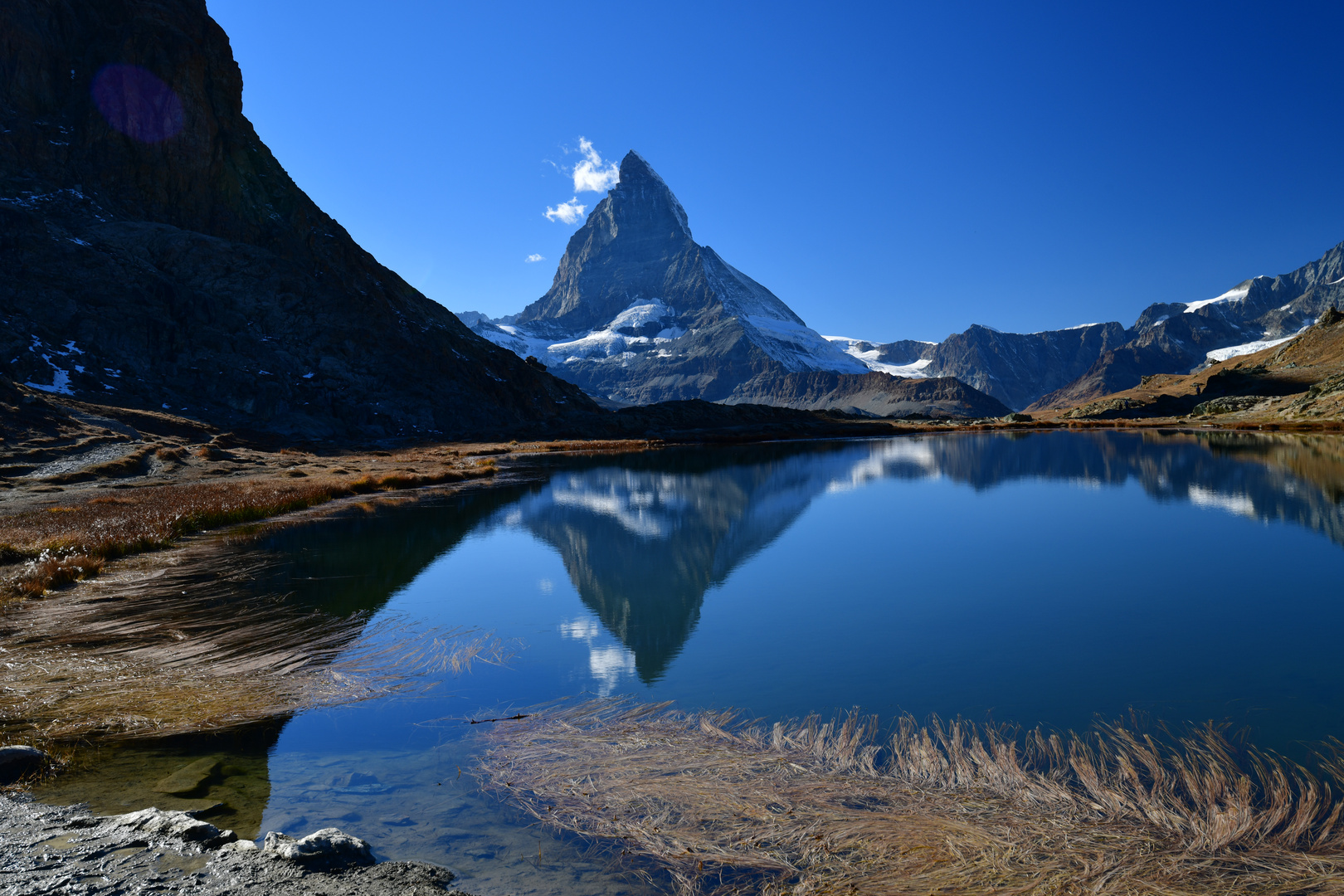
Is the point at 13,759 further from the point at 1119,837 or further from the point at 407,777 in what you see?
the point at 1119,837

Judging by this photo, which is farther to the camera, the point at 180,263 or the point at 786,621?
the point at 180,263

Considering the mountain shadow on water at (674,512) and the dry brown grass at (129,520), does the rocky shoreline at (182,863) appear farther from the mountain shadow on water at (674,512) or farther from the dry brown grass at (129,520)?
the dry brown grass at (129,520)

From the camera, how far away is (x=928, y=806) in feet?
23.9

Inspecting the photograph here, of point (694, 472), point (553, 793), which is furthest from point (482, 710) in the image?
point (694, 472)

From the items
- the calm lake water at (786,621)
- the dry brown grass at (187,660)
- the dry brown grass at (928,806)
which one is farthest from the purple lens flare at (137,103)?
the dry brown grass at (928,806)

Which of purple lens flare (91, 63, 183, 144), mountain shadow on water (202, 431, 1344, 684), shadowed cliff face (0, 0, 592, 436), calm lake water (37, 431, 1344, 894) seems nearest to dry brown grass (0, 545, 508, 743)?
calm lake water (37, 431, 1344, 894)

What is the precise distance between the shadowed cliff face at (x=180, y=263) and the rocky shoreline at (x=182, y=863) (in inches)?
3442

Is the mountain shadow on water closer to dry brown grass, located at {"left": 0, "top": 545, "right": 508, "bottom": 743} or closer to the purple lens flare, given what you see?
dry brown grass, located at {"left": 0, "top": 545, "right": 508, "bottom": 743}

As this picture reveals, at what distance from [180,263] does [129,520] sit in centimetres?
9408

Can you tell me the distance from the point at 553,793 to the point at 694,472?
52345 mm

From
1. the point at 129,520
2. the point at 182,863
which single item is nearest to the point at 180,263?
the point at 129,520

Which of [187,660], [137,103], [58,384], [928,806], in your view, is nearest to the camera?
[928,806]

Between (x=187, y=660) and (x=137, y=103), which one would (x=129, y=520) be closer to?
(x=187, y=660)

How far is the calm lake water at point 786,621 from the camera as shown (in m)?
8.24
